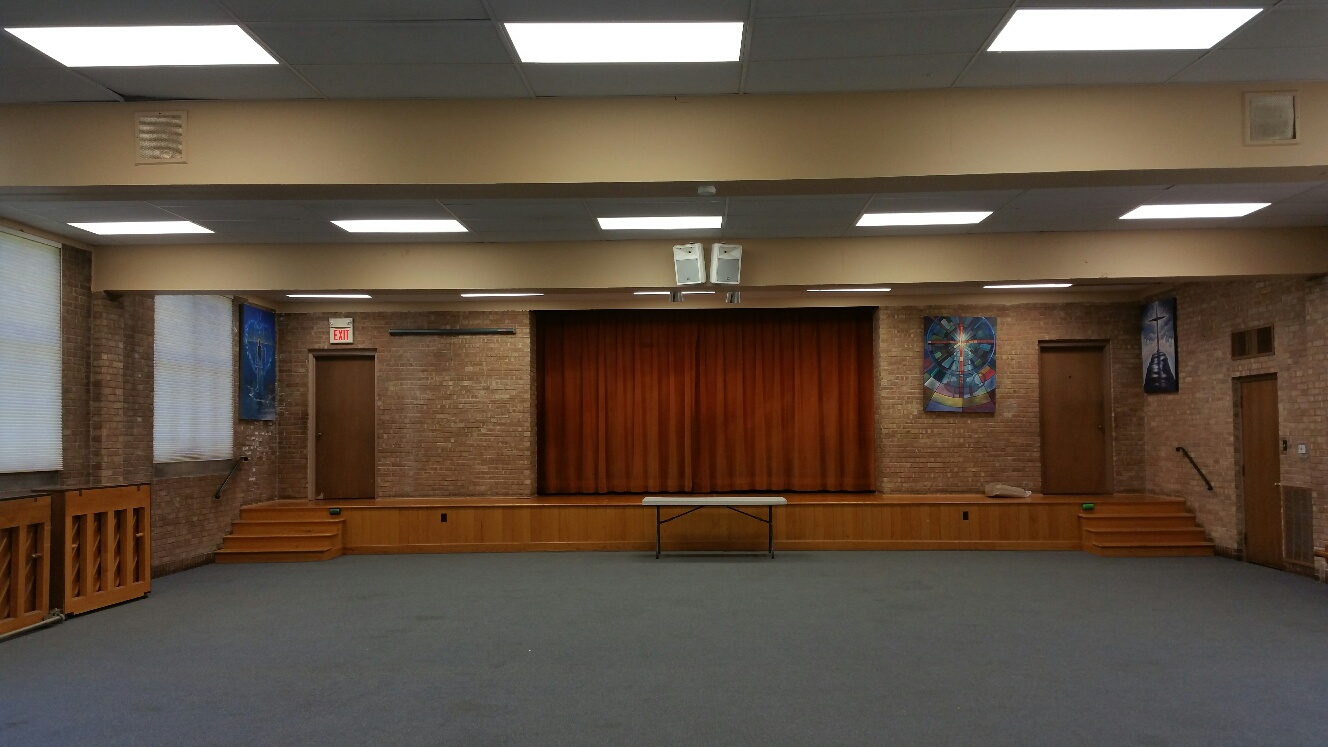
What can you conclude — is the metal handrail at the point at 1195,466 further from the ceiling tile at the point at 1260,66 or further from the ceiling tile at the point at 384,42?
the ceiling tile at the point at 384,42

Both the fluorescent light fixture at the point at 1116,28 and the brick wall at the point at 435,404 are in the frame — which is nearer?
the fluorescent light fixture at the point at 1116,28

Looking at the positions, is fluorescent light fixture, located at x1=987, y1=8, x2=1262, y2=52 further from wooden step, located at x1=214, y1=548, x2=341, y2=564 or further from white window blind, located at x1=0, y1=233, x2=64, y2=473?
wooden step, located at x1=214, y1=548, x2=341, y2=564

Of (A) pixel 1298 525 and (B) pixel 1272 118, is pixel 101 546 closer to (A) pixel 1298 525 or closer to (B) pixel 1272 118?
(B) pixel 1272 118

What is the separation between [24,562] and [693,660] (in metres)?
5.04

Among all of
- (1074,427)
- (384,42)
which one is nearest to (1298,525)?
(1074,427)

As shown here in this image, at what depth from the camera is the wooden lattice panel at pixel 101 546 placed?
704 centimetres

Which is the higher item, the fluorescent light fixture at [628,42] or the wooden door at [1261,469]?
the fluorescent light fixture at [628,42]

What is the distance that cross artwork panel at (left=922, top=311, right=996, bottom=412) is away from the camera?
37.8 feet

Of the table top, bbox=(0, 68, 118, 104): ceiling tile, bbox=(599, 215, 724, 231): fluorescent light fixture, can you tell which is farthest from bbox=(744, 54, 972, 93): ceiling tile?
the table top

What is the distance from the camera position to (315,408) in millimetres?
11938

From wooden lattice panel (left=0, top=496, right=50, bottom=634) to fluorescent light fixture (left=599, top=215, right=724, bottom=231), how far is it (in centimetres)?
493

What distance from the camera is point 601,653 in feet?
19.4

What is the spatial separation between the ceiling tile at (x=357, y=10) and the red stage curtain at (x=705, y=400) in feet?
29.1

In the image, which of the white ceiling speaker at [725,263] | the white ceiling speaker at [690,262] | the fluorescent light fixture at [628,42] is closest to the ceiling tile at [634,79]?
the fluorescent light fixture at [628,42]
